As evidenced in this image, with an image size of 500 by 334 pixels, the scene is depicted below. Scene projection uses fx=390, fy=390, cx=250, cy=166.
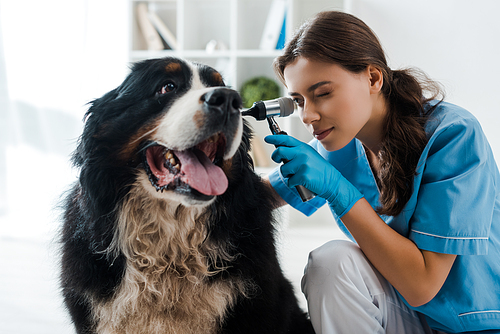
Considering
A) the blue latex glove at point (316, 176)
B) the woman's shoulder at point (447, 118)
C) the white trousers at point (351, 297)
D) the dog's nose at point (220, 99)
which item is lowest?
the white trousers at point (351, 297)

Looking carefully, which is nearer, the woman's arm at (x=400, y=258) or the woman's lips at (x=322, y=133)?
the woman's arm at (x=400, y=258)

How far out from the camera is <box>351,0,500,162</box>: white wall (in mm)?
2705

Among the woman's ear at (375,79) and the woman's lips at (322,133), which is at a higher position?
the woman's ear at (375,79)

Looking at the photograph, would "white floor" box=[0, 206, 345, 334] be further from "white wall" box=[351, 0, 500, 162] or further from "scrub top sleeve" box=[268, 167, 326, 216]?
"white wall" box=[351, 0, 500, 162]

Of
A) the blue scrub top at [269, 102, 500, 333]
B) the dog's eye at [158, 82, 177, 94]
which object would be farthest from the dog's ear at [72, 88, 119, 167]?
the blue scrub top at [269, 102, 500, 333]

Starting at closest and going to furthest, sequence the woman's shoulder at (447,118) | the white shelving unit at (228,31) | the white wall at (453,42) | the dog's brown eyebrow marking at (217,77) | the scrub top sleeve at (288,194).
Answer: the woman's shoulder at (447,118), the dog's brown eyebrow marking at (217,77), the scrub top sleeve at (288,194), the white wall at (453,42), the white shelving unit at (228,31)

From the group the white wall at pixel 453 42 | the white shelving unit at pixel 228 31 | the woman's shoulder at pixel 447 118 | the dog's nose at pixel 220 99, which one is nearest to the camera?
the dog's nose at pixel 220 99

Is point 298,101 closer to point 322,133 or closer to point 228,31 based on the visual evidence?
point 322,133

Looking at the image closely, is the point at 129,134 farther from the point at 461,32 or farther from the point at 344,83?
the point at 461,32

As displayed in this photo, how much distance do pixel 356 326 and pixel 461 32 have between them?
8.30 ft

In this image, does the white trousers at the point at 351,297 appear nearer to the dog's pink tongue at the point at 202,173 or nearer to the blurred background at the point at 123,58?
the dog's pink tongue at the point at 202,173

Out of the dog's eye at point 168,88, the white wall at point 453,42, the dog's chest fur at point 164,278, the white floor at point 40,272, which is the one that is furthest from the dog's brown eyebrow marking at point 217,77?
the white wall at point 453,42

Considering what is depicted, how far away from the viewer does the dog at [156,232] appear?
3.45 feet

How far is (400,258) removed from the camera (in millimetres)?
1044
